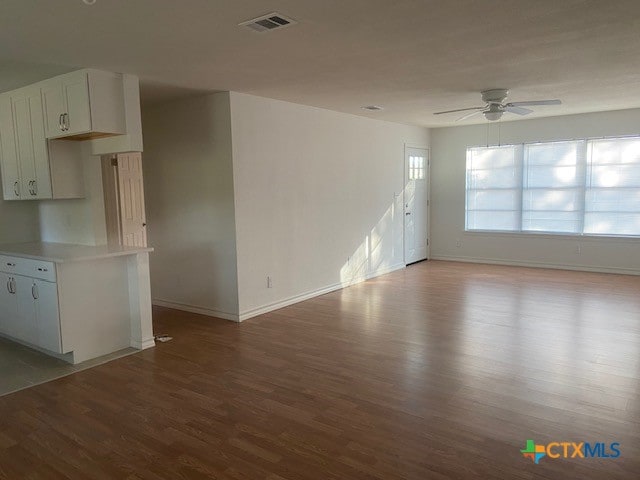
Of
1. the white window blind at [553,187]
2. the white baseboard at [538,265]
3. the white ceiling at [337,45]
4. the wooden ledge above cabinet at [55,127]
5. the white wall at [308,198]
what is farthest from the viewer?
the white window blind at [553,187]

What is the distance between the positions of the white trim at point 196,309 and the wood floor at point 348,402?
13 cm

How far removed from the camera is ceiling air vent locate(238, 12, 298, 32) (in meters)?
2.69

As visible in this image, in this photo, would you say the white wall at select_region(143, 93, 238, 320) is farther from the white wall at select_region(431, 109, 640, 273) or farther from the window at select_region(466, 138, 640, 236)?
the window at select_region(466, 138, 640, 236)

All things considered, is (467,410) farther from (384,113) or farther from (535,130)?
(535,130)

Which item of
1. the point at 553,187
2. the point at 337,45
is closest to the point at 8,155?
the point at 337,45

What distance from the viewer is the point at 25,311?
13.4 ft

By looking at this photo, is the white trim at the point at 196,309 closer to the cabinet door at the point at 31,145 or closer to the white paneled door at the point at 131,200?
the white paneled door at the point at 131,200

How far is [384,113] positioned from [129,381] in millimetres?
4850

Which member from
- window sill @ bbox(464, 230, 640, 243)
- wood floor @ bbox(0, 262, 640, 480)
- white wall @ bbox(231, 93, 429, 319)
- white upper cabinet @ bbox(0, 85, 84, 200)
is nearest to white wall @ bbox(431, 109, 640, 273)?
window sill @ bbox(464, 230, 640, 243)

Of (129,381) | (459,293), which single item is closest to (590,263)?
(459,293)

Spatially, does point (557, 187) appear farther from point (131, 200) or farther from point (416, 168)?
point (131, 200)

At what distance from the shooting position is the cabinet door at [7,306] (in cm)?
424

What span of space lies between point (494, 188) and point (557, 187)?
1.03 meters

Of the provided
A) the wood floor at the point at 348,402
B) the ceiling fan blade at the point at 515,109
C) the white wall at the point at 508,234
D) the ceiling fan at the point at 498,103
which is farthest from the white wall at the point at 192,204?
the white wall at the point at 508,234
